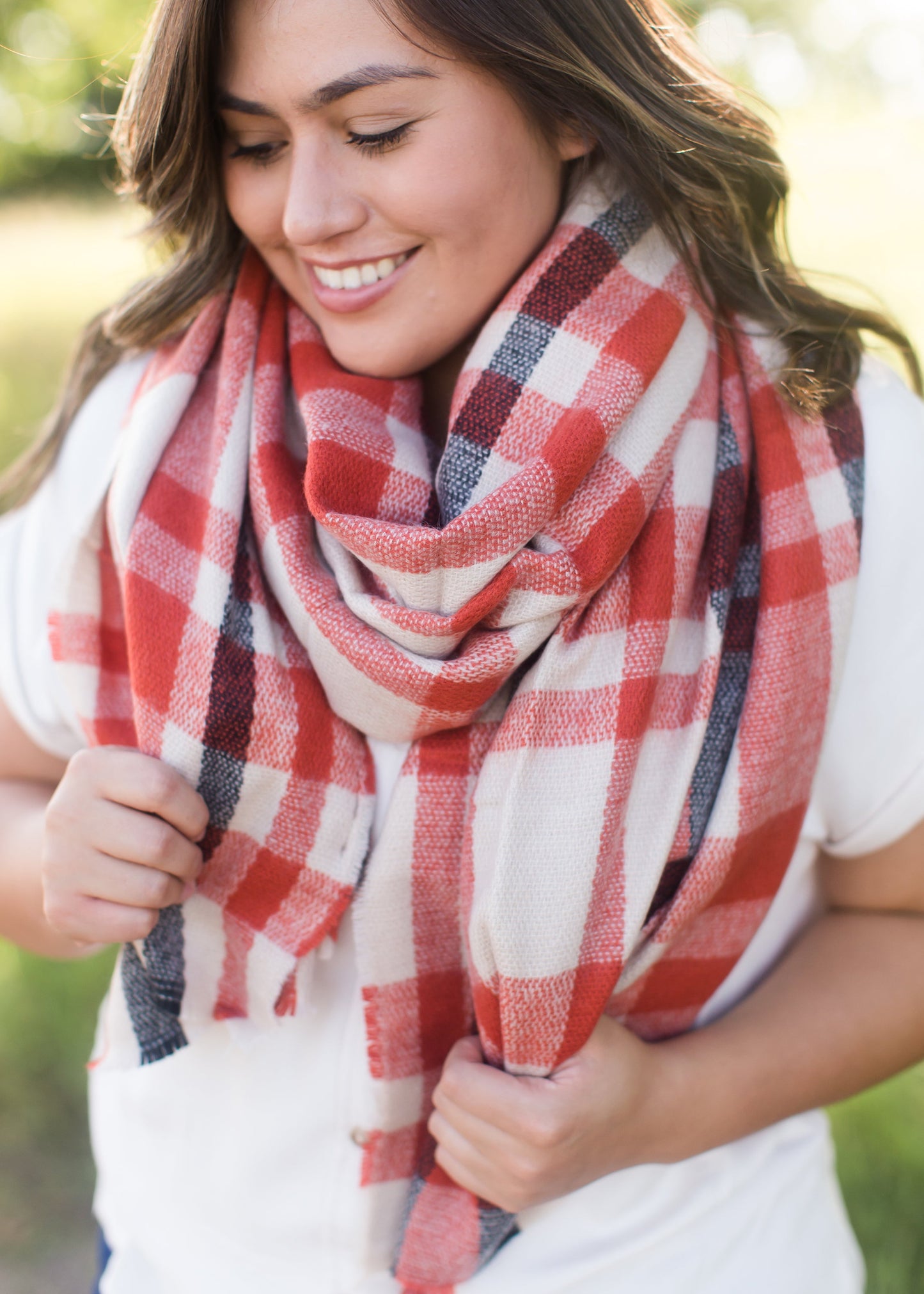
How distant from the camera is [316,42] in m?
0.94

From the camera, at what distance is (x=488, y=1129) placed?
3.29 ft

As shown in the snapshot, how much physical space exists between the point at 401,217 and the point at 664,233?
0.31 metres

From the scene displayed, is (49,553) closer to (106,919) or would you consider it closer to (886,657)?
(106,919)

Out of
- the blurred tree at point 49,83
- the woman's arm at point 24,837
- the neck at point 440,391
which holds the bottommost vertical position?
the blurred tree at point 49,83

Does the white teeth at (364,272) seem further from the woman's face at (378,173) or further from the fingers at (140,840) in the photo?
the fingers at (140,840)

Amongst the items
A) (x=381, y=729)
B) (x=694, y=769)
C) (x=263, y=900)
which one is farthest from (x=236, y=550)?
(x=694, y=769)

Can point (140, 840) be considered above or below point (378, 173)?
below

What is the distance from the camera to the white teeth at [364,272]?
1057 millimetres

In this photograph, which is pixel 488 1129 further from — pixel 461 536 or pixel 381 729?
pixel 461 536

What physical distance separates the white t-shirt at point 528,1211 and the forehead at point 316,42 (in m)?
0.48

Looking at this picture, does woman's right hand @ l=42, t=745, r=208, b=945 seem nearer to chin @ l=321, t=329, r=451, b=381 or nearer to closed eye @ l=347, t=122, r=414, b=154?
chin @ l=321, t=329, r=451, b=381

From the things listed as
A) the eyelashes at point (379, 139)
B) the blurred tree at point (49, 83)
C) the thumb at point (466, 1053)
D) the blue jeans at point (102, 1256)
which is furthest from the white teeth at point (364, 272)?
the blurred tree at point (49, 83)

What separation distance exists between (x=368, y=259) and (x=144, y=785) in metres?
0.59

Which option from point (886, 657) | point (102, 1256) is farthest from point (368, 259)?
point (102, 1256)
